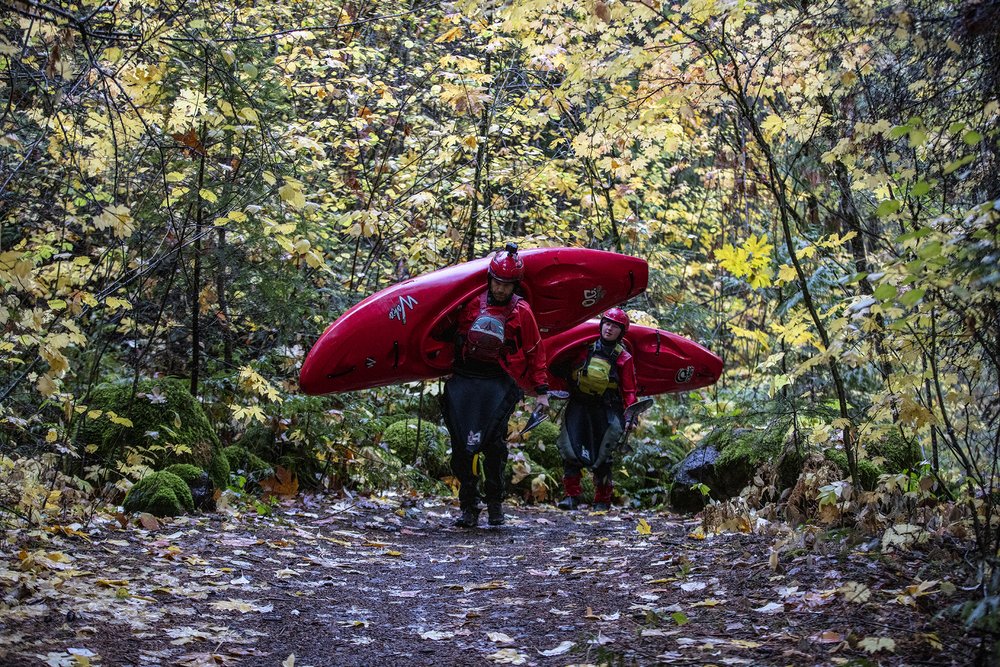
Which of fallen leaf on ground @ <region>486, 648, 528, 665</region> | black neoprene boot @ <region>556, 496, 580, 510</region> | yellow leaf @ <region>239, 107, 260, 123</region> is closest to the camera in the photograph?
fallen leaf on ground @ <region>486, 648, 528, 665</region>

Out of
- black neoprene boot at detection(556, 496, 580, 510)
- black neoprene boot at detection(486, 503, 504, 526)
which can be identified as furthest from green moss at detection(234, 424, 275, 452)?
black neoprene boot at detection(556, 496, 580, 510)

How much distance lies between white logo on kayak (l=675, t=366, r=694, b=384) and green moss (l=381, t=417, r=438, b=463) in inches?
123

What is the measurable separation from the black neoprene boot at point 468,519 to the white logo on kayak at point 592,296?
263 centimetres

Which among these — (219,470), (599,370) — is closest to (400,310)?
(219,470)

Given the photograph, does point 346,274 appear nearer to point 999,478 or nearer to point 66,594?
point 66,594

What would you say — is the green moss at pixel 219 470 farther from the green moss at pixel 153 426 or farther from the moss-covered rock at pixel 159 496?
the moss-covered rock at pixel 159 496

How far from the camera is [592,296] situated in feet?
29.0

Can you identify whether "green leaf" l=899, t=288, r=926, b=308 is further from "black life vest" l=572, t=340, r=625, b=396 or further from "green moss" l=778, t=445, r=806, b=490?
"black life vest" l=572, t=340, r=625, b=396

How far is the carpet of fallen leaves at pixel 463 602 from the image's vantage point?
10.2 feet

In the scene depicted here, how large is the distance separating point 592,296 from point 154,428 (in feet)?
14.6

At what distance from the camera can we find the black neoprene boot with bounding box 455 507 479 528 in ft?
23.8

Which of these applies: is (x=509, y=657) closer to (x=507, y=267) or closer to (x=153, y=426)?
(x=507, y=267)

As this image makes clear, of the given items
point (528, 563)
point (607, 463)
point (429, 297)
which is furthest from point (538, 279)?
point (528, 563)

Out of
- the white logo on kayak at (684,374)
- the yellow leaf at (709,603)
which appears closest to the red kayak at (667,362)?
the white logo on kayak at (684,374)
